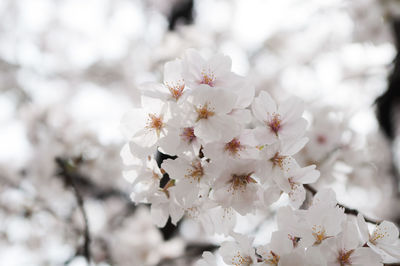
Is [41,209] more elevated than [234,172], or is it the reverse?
[234,172]

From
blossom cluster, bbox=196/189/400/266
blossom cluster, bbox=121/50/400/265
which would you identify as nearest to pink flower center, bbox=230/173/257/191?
blossom cluster, bbox=121/50/400/265

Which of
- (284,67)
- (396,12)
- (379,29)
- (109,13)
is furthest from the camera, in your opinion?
(109,13)

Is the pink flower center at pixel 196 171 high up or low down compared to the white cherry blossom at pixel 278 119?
down

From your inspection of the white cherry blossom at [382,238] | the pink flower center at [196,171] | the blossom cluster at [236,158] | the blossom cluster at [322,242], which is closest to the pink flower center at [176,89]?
the blossom cluster at [236,158]

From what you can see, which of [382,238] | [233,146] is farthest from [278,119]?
[382,238]

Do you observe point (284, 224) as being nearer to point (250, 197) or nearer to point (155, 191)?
point (250, 197)

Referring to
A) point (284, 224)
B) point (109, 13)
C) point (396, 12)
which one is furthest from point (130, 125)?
point (109, 13)

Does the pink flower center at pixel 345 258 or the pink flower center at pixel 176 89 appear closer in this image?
the pink flower center at pixel 345 258

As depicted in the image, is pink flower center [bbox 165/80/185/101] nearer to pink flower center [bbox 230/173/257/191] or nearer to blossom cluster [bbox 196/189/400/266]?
pink flower center [bbox 230/173/257/191]

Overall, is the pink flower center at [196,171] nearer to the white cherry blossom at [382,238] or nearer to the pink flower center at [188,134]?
the pink flower center at [188,134]
